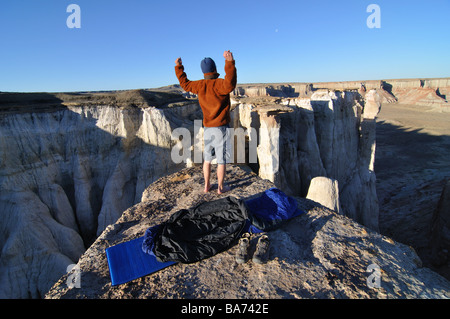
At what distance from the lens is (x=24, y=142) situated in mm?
9297

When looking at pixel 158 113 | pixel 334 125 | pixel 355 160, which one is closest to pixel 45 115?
pixel 158 113

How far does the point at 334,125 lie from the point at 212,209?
34.0 ft

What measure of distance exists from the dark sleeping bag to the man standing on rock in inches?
32.4

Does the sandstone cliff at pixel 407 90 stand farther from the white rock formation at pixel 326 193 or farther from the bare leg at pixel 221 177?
the bare leg at pixel 221 177

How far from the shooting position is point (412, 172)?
66.8ft

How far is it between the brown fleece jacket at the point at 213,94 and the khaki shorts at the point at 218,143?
0.09 metres

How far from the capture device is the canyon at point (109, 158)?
7974 mm

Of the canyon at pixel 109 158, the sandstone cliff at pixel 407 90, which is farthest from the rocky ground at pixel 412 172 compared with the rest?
the sandstone cliff at pixel 407 90

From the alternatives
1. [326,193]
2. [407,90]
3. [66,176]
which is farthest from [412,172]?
[407,90]

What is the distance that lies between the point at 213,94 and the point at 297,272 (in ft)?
7.74

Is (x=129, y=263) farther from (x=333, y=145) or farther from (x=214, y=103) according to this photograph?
(x=333, y=145)
